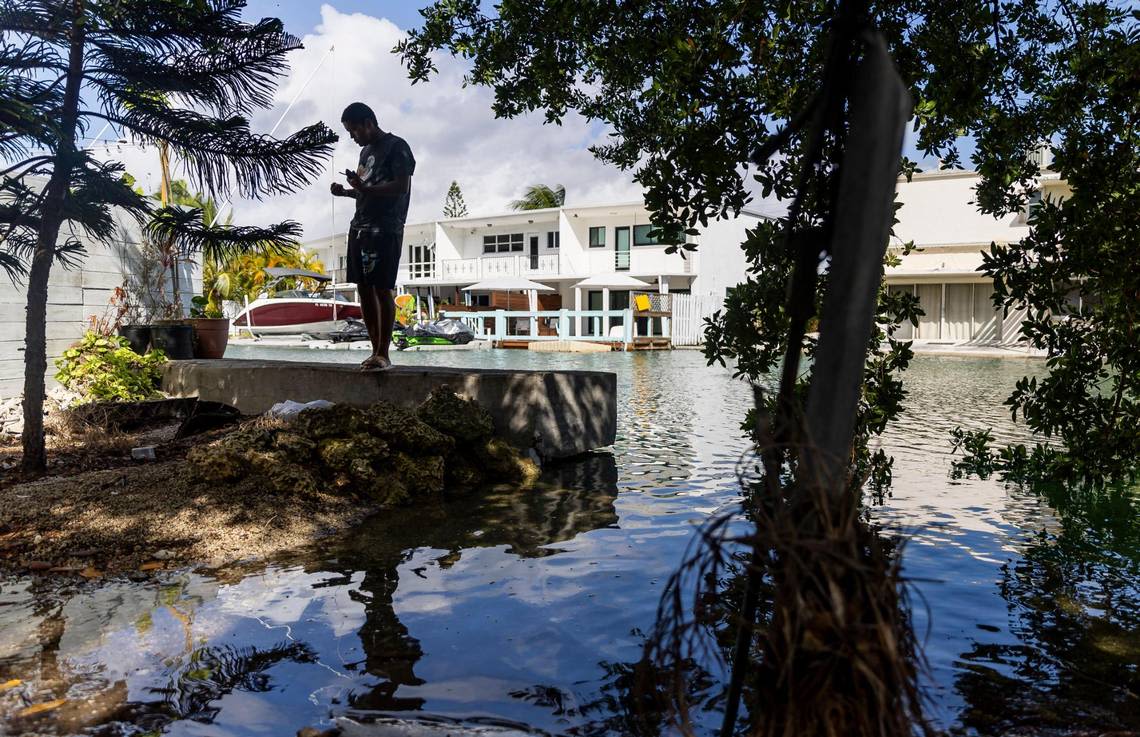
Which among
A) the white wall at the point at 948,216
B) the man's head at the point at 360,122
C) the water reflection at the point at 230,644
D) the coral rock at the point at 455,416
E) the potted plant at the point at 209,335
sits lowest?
the water reflection at the point at 230,644

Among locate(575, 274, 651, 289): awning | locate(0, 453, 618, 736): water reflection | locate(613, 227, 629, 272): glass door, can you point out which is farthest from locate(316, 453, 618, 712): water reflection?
locate(613, 227, 629, 272): glass door

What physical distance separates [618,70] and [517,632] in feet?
11.6

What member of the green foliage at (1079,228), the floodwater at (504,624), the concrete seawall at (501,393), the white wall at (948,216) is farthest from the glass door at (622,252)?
the green foliage at (1079,228)

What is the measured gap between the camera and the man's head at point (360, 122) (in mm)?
6949

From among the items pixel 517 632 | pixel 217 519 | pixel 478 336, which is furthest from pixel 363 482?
pixel 478 336

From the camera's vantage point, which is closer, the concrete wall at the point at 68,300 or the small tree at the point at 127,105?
the small tree at the point at 127,105

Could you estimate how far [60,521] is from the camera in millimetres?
4812

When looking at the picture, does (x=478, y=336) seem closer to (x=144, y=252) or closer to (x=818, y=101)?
(x=144, y=252)

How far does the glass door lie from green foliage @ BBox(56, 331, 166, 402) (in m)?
28.5

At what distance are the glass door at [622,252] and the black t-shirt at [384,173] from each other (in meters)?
30.7

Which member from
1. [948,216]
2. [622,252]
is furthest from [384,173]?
[622,252]

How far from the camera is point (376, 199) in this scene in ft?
22.7

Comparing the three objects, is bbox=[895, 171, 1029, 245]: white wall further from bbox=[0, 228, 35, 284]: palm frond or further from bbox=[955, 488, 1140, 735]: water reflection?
bbox=[0, 228, 35, 284]: palm frond

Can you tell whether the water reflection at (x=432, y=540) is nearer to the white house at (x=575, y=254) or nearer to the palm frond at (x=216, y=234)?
the palm frond at (x=216, y=234)
